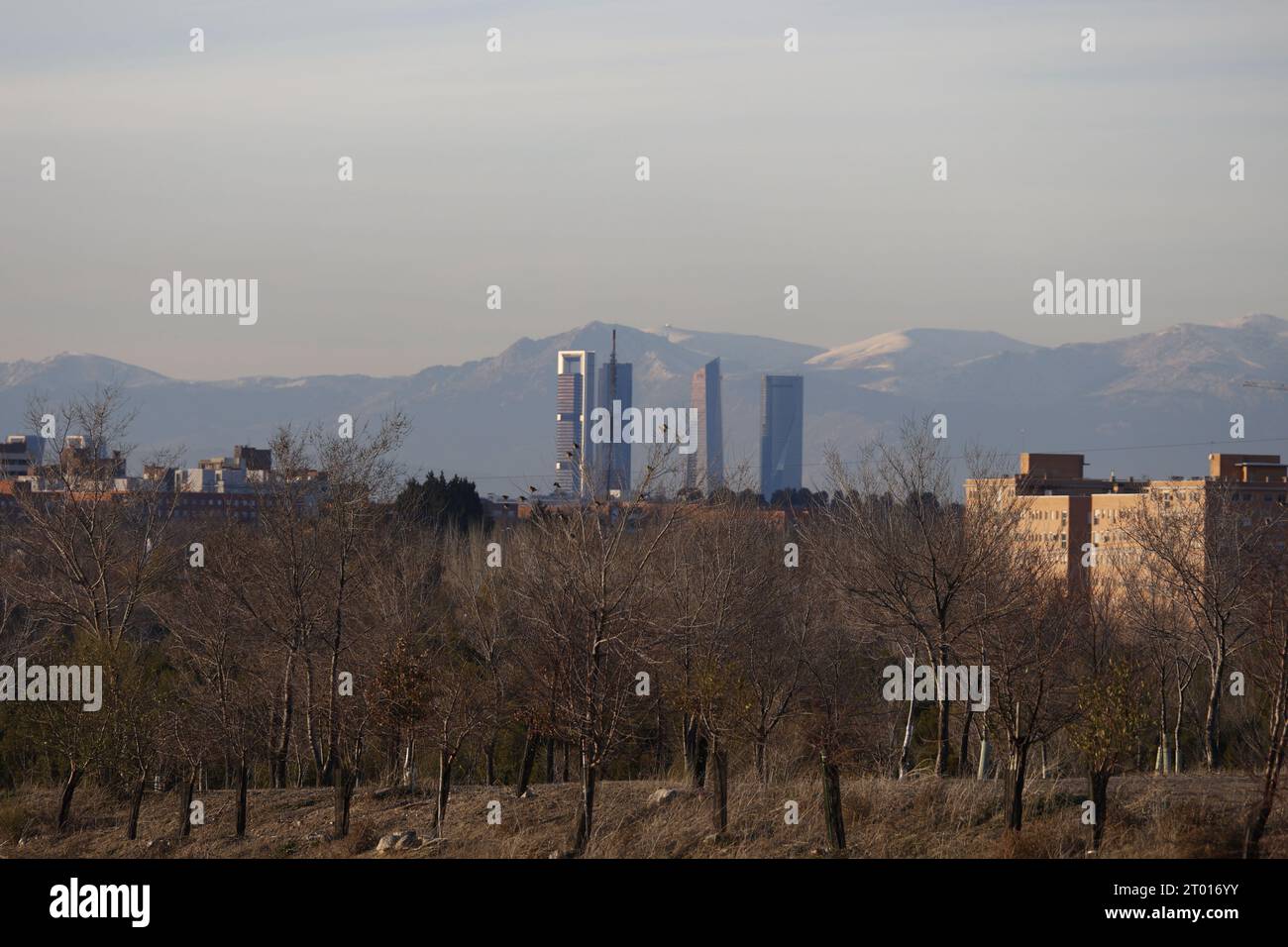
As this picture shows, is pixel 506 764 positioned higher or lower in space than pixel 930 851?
lower

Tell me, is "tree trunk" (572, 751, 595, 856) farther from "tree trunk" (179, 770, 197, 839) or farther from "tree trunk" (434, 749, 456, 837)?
"tree trunk" (179, 770, 197, 839)

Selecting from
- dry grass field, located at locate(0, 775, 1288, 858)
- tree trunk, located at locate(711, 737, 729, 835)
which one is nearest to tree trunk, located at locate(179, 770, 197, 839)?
dry grass field, located at locate(0, 775, 1288, 858)

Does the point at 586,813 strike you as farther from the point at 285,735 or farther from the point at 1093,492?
the point at 1093,492

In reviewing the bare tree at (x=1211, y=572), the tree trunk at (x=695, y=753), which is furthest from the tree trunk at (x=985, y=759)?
the tree trunk at (x=695, y=753)
